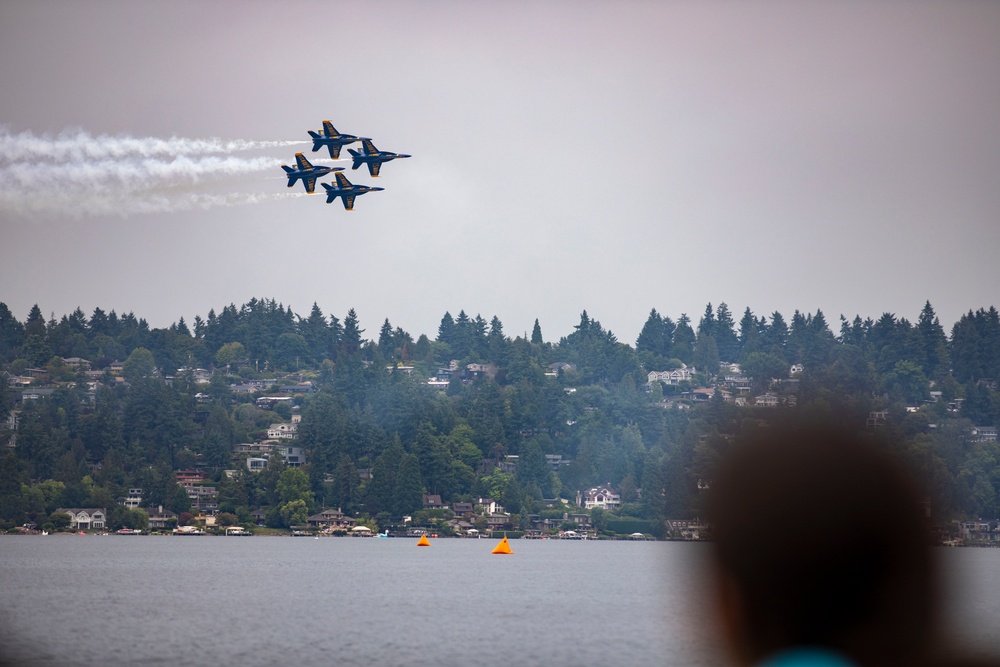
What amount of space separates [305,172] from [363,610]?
113 feet

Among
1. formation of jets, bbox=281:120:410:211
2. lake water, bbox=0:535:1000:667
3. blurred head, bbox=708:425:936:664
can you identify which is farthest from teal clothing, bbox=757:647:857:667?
formation of jets, bbox=281:120:410:211

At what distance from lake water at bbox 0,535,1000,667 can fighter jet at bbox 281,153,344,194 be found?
1061 inches

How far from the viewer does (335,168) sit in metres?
109

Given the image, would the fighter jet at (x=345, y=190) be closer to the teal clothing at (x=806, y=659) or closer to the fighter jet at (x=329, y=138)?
the fighter jet at (x=329, y=138)

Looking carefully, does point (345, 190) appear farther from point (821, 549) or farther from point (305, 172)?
point (821, 549)

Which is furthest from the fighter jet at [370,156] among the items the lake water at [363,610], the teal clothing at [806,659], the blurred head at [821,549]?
the teal clothing at [806,659]

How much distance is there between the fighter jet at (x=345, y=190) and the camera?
10756 cm

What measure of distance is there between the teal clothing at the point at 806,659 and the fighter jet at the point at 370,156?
164ft

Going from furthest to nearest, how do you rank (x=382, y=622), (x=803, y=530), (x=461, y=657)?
(x=803, y=530)
(x=382, y=622)
(x=461, y=657)

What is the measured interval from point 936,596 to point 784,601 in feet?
57.6

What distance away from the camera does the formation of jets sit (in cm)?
10538

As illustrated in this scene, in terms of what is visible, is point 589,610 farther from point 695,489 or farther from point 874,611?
point 695,489

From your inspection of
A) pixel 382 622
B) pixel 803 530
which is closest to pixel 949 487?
pixel 803 530

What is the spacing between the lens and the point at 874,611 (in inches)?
3364
